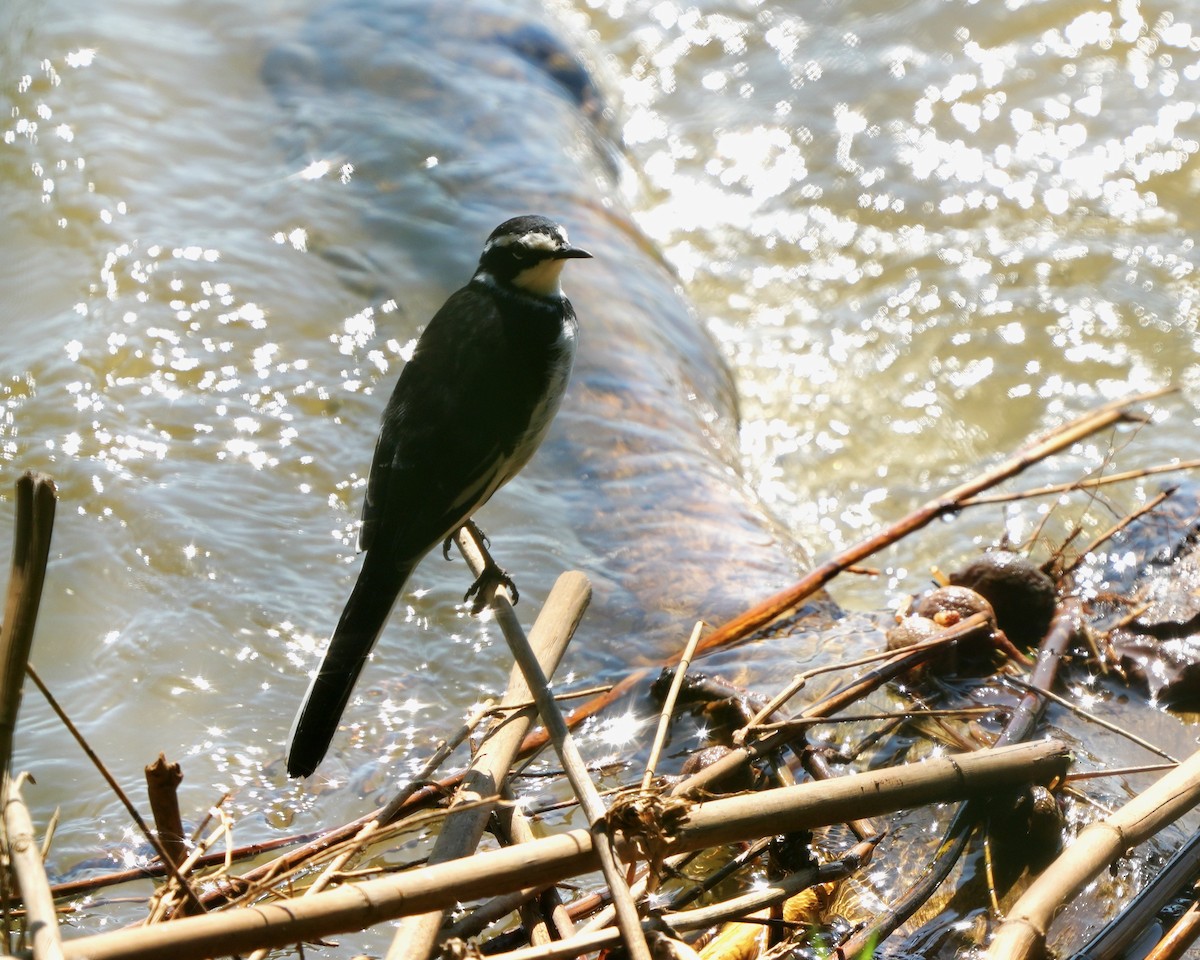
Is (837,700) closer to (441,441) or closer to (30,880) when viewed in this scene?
(441,441)

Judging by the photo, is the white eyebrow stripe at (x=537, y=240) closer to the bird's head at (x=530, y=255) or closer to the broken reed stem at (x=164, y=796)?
the bird's head at (x=530, y=255)

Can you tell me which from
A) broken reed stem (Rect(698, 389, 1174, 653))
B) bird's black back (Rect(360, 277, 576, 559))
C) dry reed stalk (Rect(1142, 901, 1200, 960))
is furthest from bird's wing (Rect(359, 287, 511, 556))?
dry reed stalk (Rect(1142, 901, 1200, 960))

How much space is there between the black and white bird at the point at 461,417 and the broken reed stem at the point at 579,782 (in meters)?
0.25

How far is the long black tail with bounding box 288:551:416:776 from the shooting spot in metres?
2.55

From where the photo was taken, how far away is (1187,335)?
666 cm

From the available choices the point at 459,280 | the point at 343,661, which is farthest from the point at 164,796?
the point at 459,280

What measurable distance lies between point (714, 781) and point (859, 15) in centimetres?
833

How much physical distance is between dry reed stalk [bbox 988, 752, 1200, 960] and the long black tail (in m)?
1.26

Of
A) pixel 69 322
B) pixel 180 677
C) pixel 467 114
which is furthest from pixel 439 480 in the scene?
pixel 467 114

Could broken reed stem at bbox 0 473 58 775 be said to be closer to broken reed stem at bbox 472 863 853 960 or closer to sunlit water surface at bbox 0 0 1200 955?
broken reed stem at bbox 472 863 853 960

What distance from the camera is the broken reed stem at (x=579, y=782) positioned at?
6.08 ft

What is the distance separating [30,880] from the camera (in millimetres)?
1723

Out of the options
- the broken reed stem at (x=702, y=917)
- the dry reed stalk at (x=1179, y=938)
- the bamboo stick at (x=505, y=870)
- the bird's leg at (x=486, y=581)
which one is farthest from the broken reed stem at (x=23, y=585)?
the dry reed stalk at (x=1179, y=938)

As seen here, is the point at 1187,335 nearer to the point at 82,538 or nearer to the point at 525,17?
the point at 525,17
